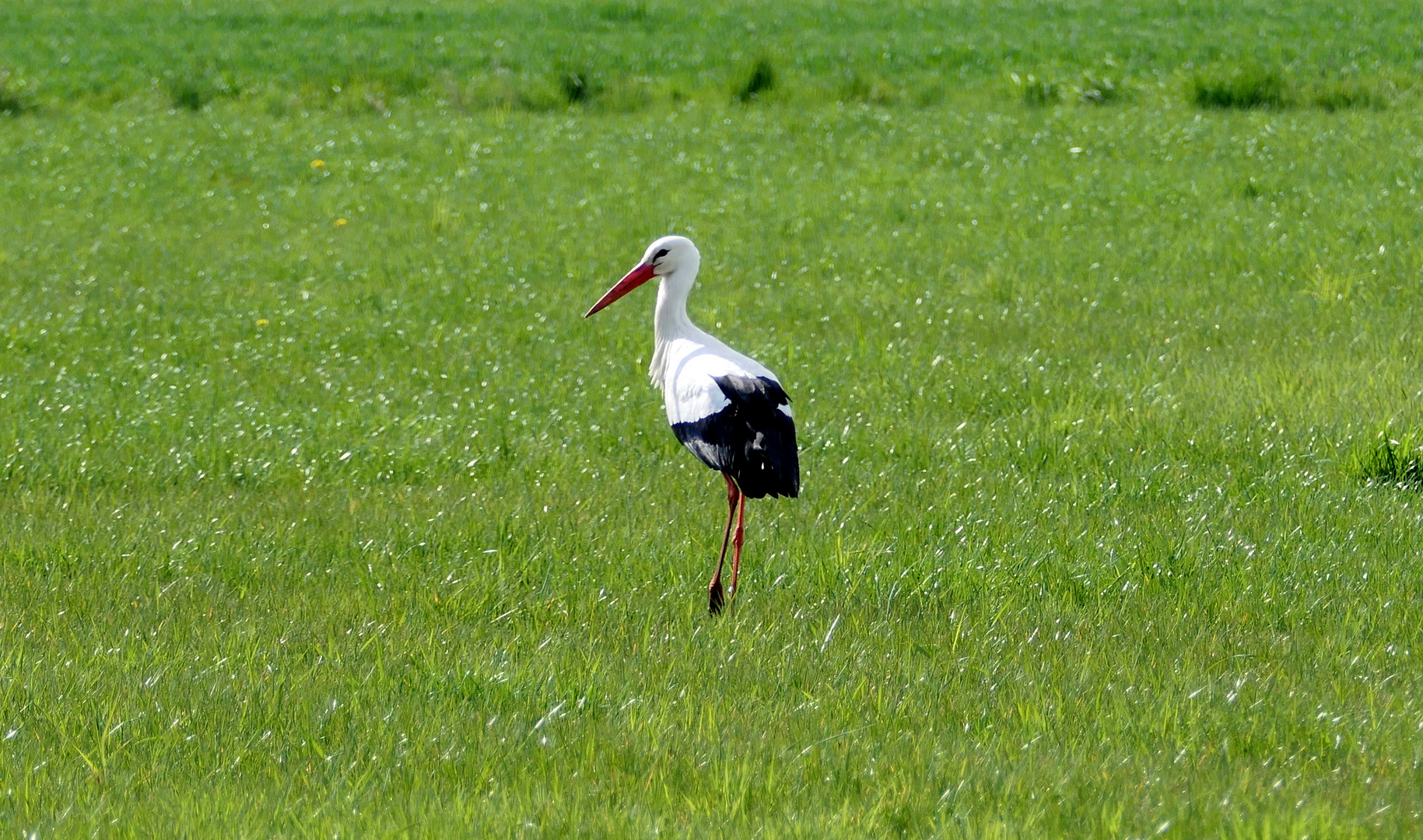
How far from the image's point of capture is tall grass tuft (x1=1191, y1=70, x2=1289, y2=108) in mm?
19531

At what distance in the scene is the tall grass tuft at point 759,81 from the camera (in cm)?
2189

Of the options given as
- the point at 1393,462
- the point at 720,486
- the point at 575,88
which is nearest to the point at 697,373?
the point at 720,486

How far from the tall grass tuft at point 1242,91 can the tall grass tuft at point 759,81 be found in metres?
5.64

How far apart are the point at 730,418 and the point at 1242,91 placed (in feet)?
52.6

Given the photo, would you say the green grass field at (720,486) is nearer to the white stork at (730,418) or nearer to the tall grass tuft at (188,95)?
the white stork at (730,418)

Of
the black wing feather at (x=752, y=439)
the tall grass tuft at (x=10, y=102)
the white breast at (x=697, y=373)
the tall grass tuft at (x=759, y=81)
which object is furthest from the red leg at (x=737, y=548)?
the tall grass tuft at (x=10, y=102)

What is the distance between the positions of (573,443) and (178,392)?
99.0 inches

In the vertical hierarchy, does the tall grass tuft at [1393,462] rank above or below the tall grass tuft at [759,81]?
above

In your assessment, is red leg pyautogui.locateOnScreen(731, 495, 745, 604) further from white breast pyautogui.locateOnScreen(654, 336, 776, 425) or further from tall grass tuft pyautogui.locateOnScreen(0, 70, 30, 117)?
tall grass tuft pyautogui.locateOnScreen(0, 70, 30, 117)

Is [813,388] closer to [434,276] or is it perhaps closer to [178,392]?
[178,392]

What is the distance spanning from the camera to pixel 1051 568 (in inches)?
221

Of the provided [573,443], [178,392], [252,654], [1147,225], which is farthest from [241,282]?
[252,654]

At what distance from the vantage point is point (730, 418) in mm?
5438

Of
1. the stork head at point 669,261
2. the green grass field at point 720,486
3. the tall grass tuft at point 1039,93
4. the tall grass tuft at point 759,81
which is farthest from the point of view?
the tall grass tuft at point 759,81
